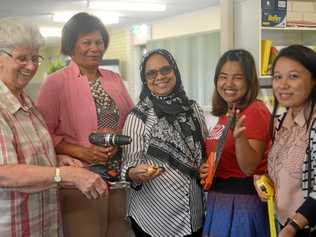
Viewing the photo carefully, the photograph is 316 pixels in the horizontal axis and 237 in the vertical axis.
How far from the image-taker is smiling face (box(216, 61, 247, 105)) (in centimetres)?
198

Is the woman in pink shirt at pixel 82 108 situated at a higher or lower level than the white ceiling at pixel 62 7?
lower

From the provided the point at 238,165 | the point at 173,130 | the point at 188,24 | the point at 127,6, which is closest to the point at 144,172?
the point at 173,130

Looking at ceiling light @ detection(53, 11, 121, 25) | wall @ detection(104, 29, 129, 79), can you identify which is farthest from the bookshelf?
wall @ detection(104, 29, 129, 79)

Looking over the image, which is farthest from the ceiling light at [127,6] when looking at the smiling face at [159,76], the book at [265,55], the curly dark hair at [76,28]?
the smiling face at [159,76]

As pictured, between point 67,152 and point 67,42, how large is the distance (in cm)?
55

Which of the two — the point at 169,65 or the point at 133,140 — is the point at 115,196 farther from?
the point at 169,65

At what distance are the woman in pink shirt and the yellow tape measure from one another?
69 centimetres

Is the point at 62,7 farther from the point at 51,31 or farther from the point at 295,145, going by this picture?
the point at 295,145

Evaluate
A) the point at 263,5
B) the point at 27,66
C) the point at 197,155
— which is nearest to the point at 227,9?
the point at 263,5

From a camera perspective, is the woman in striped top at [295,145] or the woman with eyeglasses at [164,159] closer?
the woman in striped top at [295,145]

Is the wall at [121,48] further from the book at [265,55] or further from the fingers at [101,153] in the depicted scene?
the fingers at [101,153]

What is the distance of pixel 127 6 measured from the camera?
8.03 meters

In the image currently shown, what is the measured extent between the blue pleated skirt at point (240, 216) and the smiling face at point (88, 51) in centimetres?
91

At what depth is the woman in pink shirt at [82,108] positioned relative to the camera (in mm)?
2162
